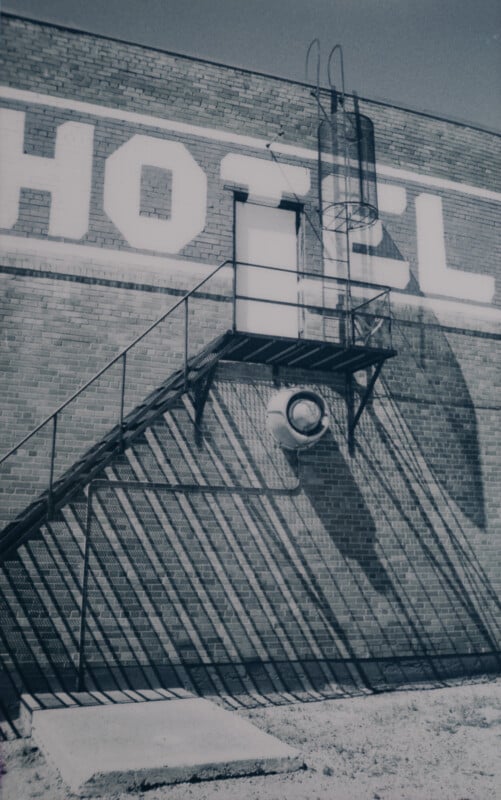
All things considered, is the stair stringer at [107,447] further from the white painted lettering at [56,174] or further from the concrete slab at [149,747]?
the white painted lettering at [56,174]

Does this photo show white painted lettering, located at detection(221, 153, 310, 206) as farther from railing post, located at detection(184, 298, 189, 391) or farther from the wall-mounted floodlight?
the wall-mounted floodlight

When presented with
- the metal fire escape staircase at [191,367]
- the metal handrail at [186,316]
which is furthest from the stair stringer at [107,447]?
the metal handrail at [186,316]

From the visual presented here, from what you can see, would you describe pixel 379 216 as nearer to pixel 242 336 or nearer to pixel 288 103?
pixel 288 103

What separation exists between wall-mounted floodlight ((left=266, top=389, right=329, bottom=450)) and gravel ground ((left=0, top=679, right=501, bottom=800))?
9.21 ft

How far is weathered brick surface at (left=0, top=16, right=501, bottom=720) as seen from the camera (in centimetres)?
677

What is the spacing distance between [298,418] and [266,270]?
2.14 m

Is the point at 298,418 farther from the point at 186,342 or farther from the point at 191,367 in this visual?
the point at 186,342

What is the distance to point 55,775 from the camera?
15.0 feet

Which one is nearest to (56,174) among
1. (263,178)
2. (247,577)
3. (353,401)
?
(263,178)

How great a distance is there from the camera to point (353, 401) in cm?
820

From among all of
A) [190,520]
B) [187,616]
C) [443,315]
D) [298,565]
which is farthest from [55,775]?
[443,315]

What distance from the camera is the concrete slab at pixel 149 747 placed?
13.7 ft

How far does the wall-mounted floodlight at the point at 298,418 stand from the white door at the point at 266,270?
115 centimetres

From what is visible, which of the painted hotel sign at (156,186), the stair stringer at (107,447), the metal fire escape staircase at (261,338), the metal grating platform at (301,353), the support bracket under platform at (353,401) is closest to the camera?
the stair stringer at (107,447)
